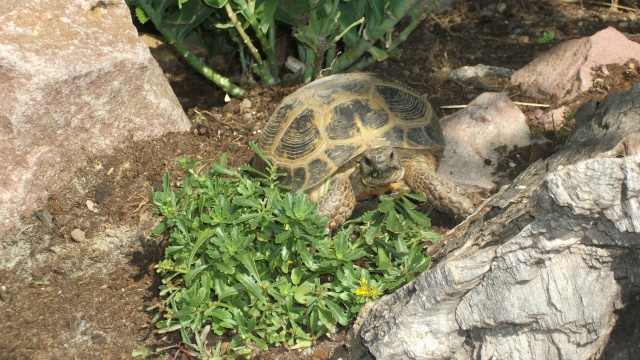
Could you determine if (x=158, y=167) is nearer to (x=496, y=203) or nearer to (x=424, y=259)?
(x=424, y=259)

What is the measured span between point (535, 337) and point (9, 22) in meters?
3.33

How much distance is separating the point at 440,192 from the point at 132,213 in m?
1.91

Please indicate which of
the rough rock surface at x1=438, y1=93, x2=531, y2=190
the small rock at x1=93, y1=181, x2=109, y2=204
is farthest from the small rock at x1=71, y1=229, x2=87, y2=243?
the rough rock surface at x1=438, y1=93, x2=531, y2=190

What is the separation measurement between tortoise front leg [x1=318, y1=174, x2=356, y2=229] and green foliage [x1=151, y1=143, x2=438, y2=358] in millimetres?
424

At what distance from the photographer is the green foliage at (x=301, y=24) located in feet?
14.4

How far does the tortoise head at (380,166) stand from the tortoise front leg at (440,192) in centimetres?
13

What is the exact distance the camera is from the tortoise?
3.82 m

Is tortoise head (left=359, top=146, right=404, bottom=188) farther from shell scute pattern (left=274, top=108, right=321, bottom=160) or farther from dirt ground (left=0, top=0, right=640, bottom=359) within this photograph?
dirt ground (left=0, top=0, right=640, bottom=359)

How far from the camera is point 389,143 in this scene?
396 centimetres

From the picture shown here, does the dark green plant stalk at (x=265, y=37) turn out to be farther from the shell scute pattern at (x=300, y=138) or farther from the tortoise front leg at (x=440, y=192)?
the tortoise front leg at (x=440, y=192)

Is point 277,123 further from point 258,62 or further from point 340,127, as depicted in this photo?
point 258,62

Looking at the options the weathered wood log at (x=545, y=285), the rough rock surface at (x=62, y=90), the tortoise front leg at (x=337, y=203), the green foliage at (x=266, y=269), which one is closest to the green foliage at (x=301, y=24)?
the rough rock surface at (x=62, y=90)

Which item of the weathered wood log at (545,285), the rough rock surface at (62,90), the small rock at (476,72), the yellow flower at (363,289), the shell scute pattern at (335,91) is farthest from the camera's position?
the small rock at (476,72)

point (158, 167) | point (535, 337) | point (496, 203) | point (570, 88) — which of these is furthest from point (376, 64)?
point (535, 337)
